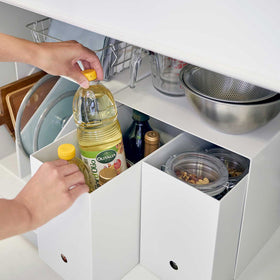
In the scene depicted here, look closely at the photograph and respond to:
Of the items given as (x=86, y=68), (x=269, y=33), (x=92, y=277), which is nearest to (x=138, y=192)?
(x=92, y=277)

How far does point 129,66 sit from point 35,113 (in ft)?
1.05

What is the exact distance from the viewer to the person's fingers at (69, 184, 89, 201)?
0.91 m

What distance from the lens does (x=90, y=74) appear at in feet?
3.31

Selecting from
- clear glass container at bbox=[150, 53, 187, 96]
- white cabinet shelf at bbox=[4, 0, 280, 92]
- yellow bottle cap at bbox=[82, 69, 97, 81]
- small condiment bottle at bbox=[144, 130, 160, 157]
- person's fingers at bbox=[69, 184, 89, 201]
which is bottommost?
small condiment bottle at bbox=[144, 130, 160, 157]

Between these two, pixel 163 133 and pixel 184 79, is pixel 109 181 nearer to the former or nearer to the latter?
pixel 184 79

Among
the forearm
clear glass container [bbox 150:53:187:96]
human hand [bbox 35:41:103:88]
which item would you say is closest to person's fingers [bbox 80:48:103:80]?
human hand [bbox 35:41:103:88]

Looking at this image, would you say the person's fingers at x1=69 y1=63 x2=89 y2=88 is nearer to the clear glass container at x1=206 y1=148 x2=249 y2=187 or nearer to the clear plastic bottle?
the clear plastic bottle

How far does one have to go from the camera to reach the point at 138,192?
106 cm

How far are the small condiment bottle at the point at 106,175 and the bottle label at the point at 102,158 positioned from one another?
4 centimetres

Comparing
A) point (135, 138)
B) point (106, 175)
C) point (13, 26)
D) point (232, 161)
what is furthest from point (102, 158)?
point (13, 26)

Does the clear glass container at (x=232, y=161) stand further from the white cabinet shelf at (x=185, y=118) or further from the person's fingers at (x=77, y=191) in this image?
the person's fingers at (x=77, y=191)

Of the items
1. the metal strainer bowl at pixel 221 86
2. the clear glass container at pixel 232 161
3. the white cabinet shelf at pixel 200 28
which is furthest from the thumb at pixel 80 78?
the clear glass container at pixel 232 161

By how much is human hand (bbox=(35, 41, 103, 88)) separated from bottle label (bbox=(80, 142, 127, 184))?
15 centimetres

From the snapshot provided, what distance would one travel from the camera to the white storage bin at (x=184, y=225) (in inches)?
37.7
